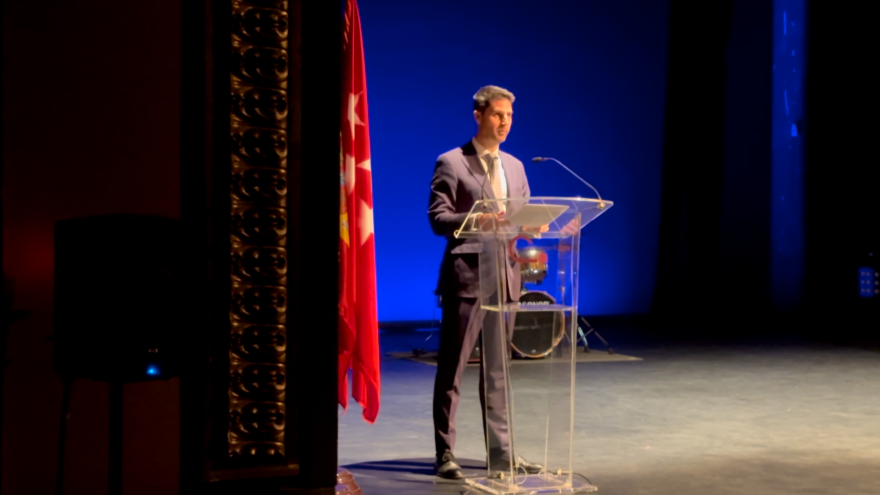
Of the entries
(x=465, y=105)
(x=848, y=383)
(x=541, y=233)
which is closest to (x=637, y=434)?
(x=541, y=233)

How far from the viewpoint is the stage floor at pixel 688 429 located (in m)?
3.56

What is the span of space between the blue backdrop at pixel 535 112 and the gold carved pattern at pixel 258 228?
7.14m

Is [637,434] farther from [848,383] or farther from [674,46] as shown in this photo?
[674,46]

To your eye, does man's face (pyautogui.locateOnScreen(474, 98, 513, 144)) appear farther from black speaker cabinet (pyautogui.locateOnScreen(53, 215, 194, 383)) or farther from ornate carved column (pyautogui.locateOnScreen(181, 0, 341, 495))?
black speaker cabinet (pyautogui.locateOnScreen(53, 215, 194, 383))

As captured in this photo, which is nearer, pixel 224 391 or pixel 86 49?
pixel 224 391

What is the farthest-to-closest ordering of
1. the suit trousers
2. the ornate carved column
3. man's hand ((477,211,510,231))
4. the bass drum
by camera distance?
the suit trousers, the bass drum, man's hand ((477,211,510,231)), the ornate carved column

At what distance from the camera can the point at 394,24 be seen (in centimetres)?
996

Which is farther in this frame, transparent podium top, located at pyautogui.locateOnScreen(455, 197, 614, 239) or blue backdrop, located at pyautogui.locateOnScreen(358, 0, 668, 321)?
blue backdrop, located at pyautogui.locateOnScreen(358, 0, 668, 321)

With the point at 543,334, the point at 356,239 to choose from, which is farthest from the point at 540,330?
the point at 356,239

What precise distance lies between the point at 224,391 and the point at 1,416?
0.70 m

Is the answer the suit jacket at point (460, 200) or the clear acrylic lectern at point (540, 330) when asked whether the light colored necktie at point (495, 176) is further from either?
the clear acrylic lectern at point (540, 330)

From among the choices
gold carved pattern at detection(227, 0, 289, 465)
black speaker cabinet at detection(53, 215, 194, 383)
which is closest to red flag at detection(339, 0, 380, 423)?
gold carved pattern at detection(227, 0, 289, 465)

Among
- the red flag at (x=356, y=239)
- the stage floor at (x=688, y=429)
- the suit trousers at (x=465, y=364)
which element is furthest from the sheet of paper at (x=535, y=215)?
the stage floor at (x=688, y=429)

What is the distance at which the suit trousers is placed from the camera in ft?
11.4
